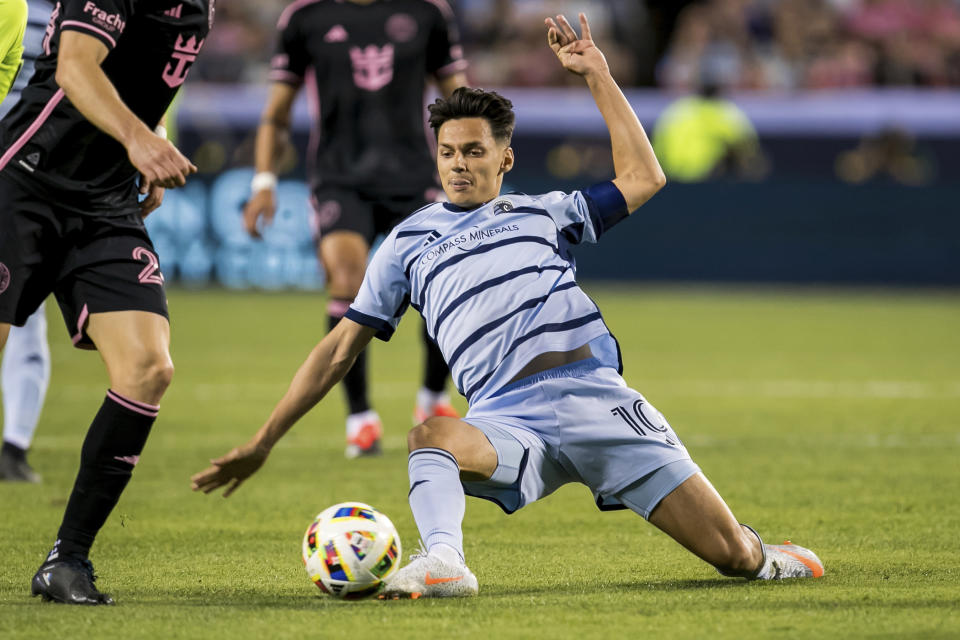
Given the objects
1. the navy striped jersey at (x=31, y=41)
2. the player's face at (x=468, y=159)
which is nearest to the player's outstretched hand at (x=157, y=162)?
the player's face at (x=468, y=159)

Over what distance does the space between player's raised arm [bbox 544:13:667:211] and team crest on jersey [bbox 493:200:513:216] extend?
0.35m

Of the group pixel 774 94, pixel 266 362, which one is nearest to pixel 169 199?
pixel 266 362

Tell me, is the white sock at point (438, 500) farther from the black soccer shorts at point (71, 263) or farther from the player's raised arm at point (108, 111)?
the player's raised arm at point (108, 111)

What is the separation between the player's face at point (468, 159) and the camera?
4.92 meters

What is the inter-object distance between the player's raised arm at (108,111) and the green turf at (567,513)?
4.05ft

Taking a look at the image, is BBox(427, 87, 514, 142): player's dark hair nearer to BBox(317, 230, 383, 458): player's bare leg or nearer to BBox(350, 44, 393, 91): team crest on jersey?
BBox(317, 230, 383, 458): player's bare leg

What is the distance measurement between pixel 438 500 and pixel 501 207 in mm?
1023

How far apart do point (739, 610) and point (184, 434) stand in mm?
4907

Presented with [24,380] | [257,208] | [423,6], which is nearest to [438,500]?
[24,380]

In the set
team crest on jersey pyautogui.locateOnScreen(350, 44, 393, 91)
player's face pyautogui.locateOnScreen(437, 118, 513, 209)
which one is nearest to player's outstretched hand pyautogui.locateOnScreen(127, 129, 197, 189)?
player's face pyautogui.locateOnScreen(437, 118, 513, 209)

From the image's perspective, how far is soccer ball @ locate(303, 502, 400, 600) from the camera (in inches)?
178

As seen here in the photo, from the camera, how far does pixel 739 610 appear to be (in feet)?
14.4

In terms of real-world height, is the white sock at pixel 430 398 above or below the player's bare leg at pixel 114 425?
below

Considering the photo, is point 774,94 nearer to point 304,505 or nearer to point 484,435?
point 304,505
